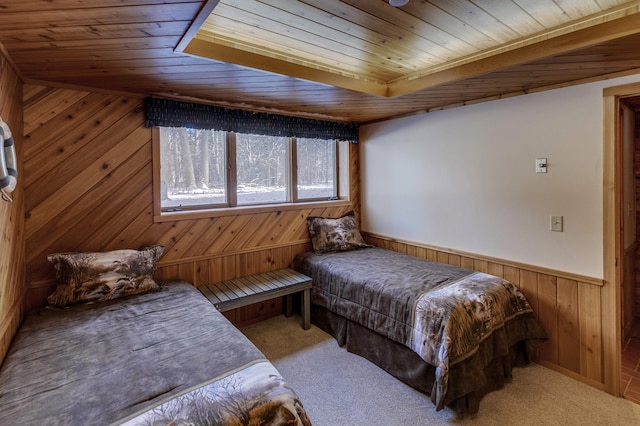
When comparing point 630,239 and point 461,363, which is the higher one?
point 630,239

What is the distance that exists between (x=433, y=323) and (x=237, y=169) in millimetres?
2267

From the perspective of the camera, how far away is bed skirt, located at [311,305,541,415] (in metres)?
1.98

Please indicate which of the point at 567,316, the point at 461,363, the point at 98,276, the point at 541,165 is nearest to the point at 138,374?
the point at 98,276

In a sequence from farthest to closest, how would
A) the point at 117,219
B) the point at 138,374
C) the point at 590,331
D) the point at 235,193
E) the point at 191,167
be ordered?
the point at 235,193 → the point at 191,167 → the point at 117,219 → the point at 590,331 → the point at 138,374

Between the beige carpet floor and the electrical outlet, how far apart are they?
1107 millimetres

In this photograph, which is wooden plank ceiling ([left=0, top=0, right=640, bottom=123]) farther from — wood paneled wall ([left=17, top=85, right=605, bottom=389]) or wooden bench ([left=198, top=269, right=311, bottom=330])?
wooden bench ([left=198, top=269, right=311, bottom=330])

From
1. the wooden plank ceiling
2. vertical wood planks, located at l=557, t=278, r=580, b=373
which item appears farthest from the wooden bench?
vertical wood planks, located at l=557, t=278, r=580, b=373

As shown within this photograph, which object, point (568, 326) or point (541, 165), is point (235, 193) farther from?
point (568, 326)

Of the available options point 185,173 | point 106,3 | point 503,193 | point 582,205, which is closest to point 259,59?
point 106,3

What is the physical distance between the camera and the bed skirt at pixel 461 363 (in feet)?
6.49

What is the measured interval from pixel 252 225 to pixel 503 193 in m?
2.36

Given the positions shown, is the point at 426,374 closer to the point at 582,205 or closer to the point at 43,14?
the point at 582,205

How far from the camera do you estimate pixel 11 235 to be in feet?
6.09

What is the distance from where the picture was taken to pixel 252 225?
3.24 meters
